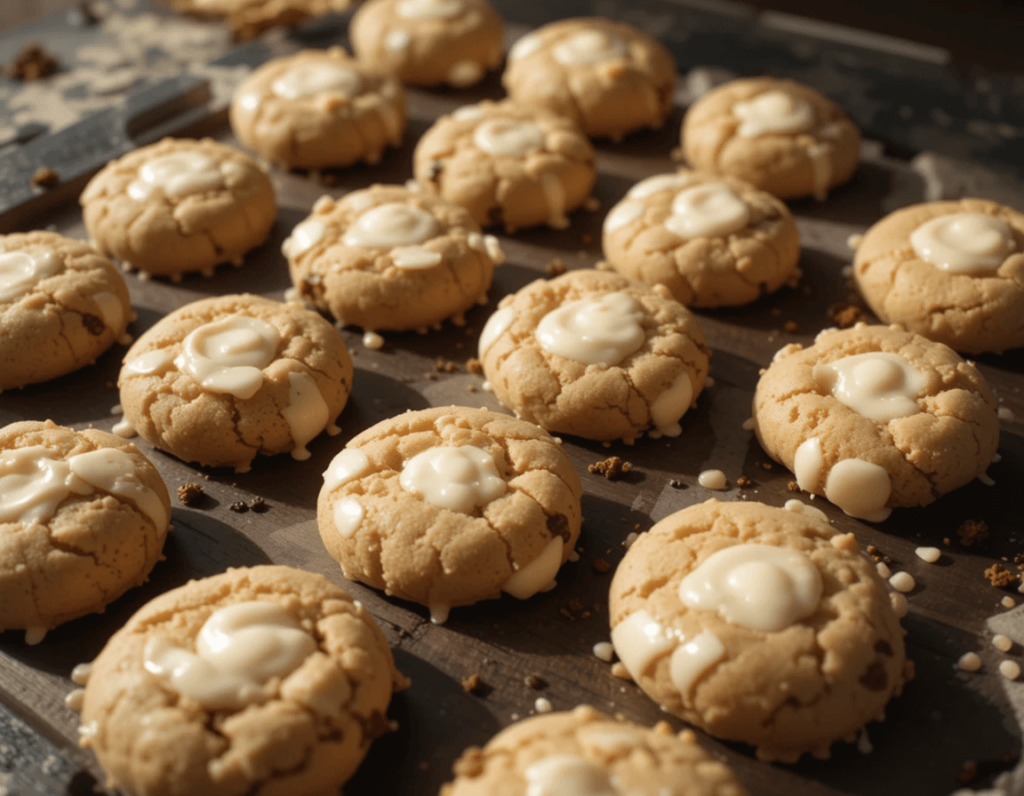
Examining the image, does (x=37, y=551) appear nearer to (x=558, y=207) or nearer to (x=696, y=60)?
(x=558, y=207)

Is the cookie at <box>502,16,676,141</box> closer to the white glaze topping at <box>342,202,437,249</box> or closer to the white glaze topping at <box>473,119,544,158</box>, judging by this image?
the white glaze topping at <box>473,119,544,158</box>

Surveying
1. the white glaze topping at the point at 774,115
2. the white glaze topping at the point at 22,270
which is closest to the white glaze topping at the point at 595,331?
the white glaze topping at the point at 774,115

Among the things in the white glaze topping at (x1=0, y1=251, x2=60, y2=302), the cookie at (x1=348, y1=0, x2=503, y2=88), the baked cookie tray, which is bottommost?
the baked cookie tray

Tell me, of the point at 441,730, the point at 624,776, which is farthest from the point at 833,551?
the point at 441,730

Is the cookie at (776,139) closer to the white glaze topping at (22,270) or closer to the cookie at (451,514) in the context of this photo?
the cookie at (451,514)

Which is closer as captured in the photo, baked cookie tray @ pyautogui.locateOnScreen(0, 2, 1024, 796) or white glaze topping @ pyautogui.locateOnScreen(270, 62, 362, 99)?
baked cookie tray @ pyautogui.locateOnScreen(0, 2, 1024, 796)

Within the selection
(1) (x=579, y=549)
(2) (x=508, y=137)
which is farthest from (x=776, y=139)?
(1) (x=579, y=549)

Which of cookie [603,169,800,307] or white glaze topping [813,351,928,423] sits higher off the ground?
cookie [603,169,800,307]

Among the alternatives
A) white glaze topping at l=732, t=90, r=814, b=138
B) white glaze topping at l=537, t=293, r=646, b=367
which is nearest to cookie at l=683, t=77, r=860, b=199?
white glaze topping at l=732, t=90, r=814, b=138
